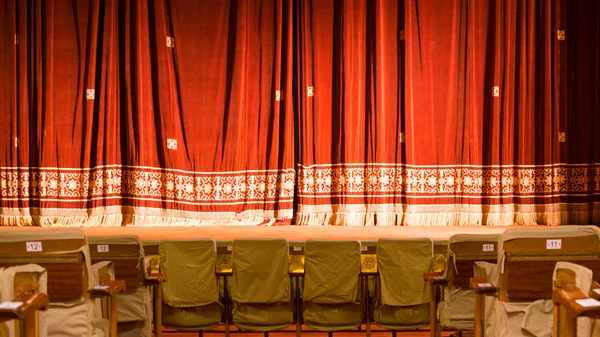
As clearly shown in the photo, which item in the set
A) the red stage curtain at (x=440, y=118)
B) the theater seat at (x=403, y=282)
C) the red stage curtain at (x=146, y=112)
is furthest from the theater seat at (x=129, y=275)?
the red stage curtain at (x=440, y=118)

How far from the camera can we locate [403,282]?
150 inches

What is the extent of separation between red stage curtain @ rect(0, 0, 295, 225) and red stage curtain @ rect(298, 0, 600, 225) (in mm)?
481

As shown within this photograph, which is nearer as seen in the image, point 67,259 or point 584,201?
point 67,259

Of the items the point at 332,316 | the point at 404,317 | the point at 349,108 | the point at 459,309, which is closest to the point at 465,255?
the point at 459,309

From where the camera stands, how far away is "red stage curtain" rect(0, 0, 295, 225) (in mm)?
7227

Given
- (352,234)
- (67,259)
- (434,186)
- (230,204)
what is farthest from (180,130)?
(67,259)

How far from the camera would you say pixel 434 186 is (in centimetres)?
733

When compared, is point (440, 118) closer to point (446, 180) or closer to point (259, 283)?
point (446, 180)

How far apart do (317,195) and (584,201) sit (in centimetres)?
313

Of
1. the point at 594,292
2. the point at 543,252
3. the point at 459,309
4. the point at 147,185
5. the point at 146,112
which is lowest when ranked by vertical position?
the point at 459,309

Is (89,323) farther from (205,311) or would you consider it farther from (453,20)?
(453,20)

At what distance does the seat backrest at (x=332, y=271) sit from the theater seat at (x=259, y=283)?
0.48ft

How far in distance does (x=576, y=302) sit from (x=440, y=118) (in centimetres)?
520

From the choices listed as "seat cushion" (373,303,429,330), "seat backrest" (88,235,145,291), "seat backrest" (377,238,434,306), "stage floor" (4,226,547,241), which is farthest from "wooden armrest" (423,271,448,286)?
"stage floor" (4,226,547,241)
